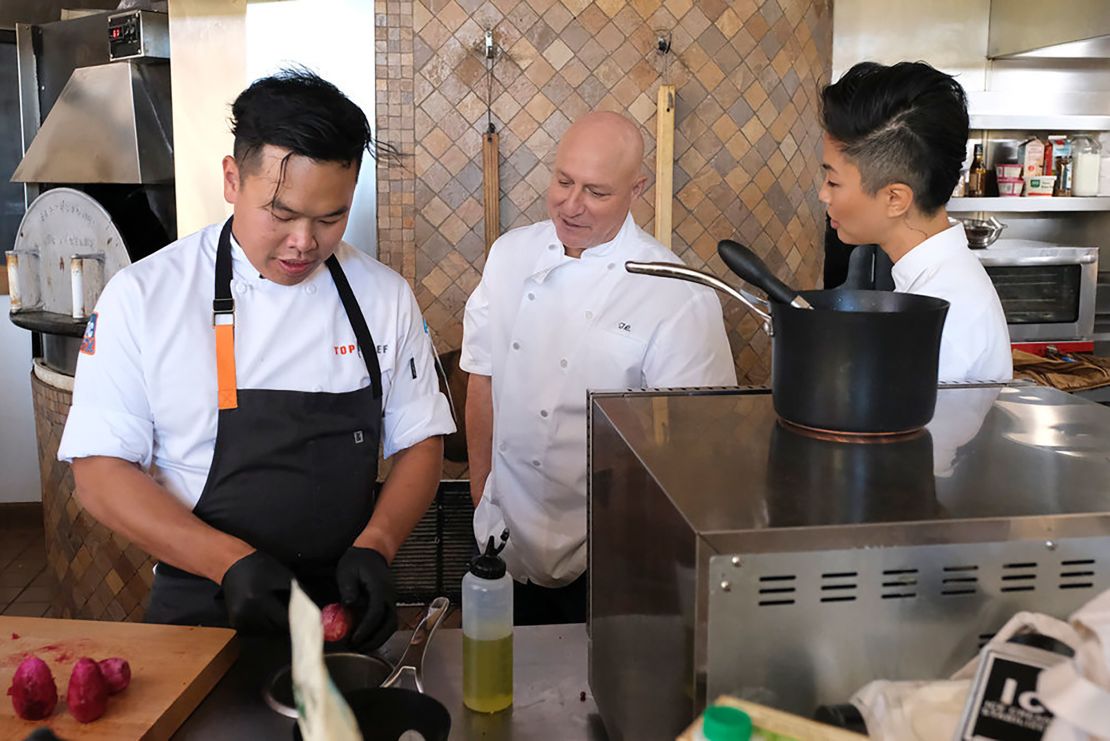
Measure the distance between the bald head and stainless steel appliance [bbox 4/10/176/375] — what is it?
2072 mm

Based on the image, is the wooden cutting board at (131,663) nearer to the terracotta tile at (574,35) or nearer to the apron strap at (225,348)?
the apron strap at (225,348)

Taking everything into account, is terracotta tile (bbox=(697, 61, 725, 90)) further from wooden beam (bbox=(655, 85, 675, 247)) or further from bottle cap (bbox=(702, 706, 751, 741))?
bottle cap (bbox=(702, 706, 751, 741))

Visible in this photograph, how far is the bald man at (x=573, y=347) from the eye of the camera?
93.3 inches

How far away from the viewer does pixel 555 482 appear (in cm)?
245

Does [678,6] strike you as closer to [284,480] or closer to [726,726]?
[284,480]

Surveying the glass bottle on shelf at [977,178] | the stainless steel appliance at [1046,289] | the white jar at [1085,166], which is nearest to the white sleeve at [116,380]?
the stainless steel appliance at [1046,289]

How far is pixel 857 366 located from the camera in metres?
1.13

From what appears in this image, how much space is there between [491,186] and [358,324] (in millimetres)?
2113

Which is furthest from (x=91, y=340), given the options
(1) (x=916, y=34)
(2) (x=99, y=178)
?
(1) (x=916, y=34)

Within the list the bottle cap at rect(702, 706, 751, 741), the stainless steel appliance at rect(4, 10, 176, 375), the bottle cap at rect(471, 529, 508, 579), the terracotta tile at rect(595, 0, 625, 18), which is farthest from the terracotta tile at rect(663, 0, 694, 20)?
the bottle cap at rect(702, 706, 751, 741)

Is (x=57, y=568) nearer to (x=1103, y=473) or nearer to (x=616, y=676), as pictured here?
(x=616, y=676)

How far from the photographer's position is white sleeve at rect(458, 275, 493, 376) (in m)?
2.61

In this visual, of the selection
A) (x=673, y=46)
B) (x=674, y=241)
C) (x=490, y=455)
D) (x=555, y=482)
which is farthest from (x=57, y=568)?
(x=673, y=46)

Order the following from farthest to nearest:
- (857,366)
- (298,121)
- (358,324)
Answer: (358,324)
(298,121)
(857,366)
